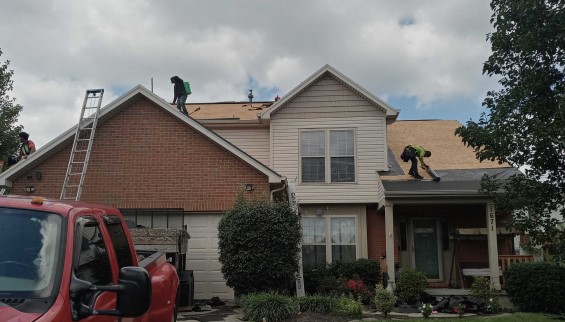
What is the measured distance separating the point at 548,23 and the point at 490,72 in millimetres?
1094

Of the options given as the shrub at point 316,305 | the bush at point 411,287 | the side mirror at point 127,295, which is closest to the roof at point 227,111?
the bush at point 411,287

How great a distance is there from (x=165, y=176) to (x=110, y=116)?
7.33 feet

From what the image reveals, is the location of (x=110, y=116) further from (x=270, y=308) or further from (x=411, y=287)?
(x=411, y=287)

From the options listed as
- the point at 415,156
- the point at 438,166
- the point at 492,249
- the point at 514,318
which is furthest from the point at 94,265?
the point at 438,166

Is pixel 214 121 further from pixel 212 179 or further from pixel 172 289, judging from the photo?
pixel 172 289

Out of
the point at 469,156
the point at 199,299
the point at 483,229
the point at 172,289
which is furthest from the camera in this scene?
the point at 469,156

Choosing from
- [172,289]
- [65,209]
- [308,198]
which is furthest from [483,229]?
[65,209]

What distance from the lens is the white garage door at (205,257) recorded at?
13.1 m

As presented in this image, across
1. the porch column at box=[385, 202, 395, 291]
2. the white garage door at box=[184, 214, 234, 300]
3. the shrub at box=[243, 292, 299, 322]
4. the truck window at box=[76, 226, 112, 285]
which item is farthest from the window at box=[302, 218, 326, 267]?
the truck window at box=[76, 226, 112, 285]

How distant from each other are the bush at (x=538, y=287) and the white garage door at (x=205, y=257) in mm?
7114

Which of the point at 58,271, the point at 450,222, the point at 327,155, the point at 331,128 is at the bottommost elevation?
the point at 58,271

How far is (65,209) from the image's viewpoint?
3227mm

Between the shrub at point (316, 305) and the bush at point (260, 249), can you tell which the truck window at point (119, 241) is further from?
the bush at point (260, 249)

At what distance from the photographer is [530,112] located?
8.02m
